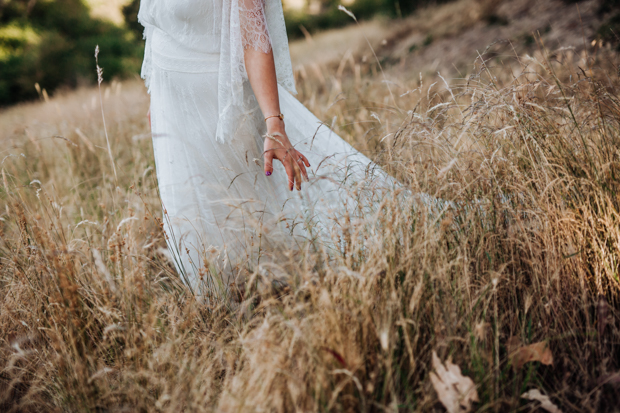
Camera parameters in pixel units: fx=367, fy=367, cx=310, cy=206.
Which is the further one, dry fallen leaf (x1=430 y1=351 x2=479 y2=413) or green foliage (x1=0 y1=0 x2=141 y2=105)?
green foliage (x1=0 y1=0 x2=141 y2=105)

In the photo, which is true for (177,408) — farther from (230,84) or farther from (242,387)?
(230,84)

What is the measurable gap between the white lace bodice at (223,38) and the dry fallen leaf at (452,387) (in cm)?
119

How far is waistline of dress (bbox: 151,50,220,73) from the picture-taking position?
1646 mm

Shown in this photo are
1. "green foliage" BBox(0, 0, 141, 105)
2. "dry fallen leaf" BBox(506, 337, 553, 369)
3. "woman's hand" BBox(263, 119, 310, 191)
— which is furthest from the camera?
"green foliage" BBox(0, 0, 141, 105)

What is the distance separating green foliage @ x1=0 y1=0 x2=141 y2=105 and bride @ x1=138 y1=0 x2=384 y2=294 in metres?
13.6

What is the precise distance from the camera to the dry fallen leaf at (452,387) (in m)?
0.87

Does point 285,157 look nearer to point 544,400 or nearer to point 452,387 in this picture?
point 452,387

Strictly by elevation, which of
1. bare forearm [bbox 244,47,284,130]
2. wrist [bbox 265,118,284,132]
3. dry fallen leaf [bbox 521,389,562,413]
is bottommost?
dry fallen leaf [bbox 521,389,562,413]

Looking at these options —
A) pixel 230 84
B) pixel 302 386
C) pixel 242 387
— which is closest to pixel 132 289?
pixel 242 387

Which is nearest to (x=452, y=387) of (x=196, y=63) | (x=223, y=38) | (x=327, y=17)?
(x=223, y=38)

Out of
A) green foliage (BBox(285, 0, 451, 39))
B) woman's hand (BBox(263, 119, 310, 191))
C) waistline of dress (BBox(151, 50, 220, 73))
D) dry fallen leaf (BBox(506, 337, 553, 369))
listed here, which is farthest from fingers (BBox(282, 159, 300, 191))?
green foliage (BBox(285, 0, 451, 39))

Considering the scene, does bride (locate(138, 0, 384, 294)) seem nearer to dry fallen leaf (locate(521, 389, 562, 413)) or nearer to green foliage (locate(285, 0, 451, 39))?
dry fallen leaf (locate(521, 389, 562, 413))

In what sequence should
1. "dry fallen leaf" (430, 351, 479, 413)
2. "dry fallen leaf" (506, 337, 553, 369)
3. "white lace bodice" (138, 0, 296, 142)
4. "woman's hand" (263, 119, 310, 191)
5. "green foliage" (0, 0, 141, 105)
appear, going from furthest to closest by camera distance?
"green foliage" (0, 0, 141, 105), "white lace bodice" (138, 0, 296, 142), "woman's hand" (263, 119, 310, 191), "dry fallen leaf" (506, 337, 553, 369), "dry fallen leaf" (430, 351, 479, 413)

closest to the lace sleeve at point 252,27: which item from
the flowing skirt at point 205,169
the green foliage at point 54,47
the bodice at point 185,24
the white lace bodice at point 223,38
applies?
the white lace bodice at point 223,38
